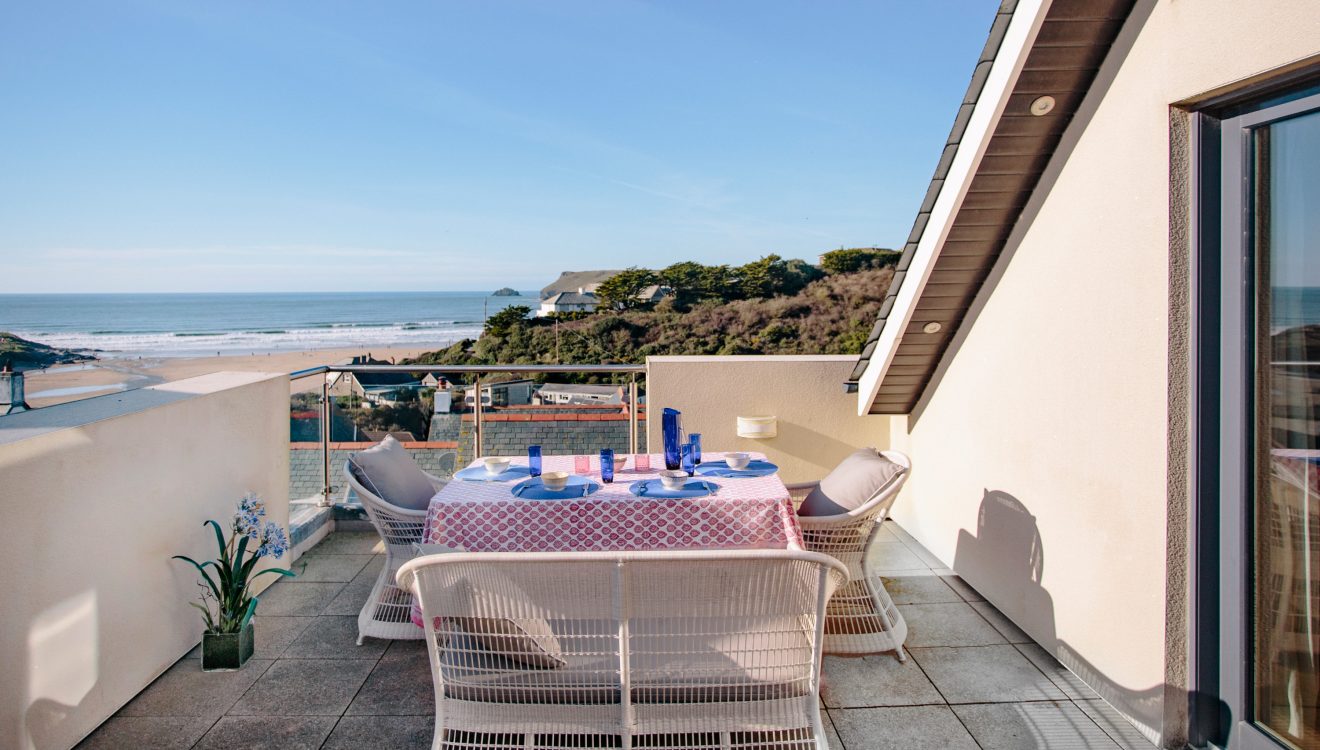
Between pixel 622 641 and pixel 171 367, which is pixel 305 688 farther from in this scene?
pixel 171 367

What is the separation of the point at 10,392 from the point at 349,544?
7.93 ft

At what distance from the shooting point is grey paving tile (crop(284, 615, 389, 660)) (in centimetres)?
333

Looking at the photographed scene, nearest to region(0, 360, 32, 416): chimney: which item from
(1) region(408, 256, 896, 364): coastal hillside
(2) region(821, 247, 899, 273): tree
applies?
(1) region(408, 256, 896, 364): coastal hillside

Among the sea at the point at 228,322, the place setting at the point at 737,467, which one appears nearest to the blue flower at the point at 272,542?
the place setting at the point at 737,467

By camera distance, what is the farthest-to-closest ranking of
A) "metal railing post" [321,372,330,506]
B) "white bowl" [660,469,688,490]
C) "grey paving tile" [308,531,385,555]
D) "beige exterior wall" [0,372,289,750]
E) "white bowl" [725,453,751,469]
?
"metal railing post" [321,372,330,506] → "grey paving tile" [308,531,385,555] → "white bowl" [725,453,751,469] → "white bowl" [660,469,688,490] → "beige exterior wall" [0,372,289,750]

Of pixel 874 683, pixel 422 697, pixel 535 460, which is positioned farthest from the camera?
pixel 535 460

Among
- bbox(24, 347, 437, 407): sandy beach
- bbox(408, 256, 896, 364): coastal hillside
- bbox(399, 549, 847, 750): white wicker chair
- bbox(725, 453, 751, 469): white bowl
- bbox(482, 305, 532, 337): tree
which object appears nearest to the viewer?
bbox(399, 549, 847, 750): white wicker chair

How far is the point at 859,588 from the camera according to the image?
137 inches

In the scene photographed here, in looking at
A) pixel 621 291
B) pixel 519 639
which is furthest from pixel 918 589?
pixel 621 291

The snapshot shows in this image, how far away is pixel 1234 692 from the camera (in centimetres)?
235

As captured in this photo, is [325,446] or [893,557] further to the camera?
[325,446]

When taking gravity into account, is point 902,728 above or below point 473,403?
A: below

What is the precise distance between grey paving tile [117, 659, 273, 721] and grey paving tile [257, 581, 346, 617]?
57 centimetres

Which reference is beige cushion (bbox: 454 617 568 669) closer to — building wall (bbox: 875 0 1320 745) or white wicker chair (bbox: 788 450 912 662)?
white wicker chair (bbox: 788 450 912 662)
